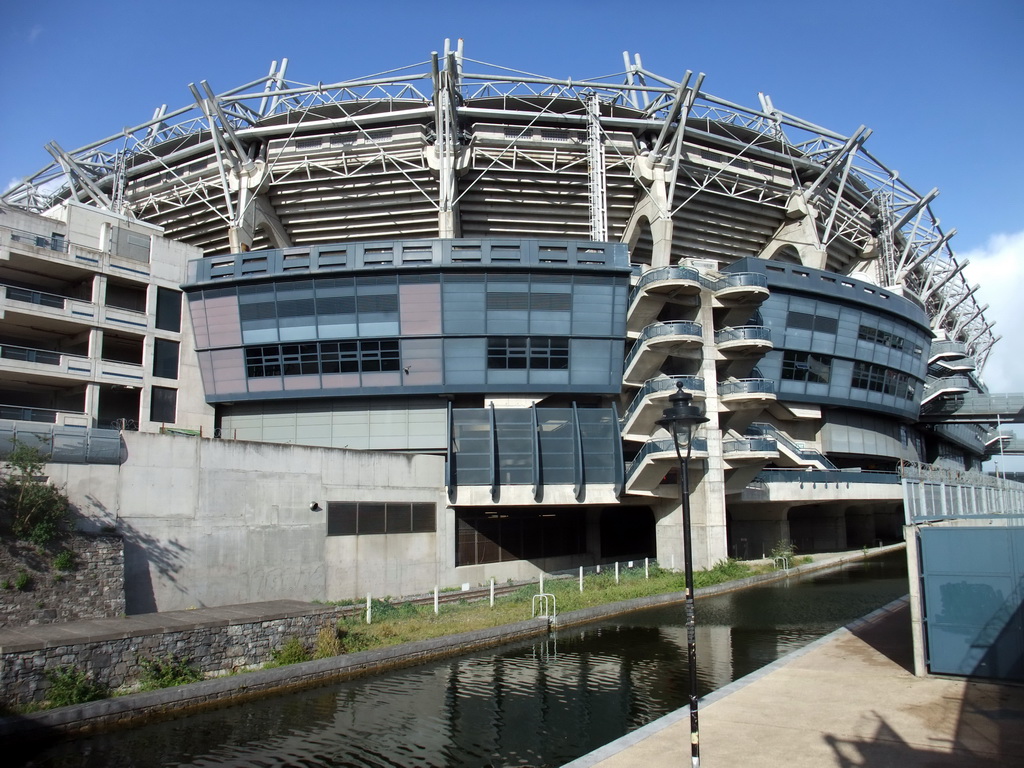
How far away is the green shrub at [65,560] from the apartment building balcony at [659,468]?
26078 mm

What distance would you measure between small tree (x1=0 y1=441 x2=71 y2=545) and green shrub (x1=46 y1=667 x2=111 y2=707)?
8.44 metres

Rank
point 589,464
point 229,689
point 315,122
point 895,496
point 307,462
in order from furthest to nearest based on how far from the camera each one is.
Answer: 1. point 895,496
2. point 315,122
3. point 589,464
4. point 307,462
5. point 229,689

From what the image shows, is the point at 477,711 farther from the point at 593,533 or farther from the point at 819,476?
the point at 819,476

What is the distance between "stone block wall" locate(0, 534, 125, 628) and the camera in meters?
21.6

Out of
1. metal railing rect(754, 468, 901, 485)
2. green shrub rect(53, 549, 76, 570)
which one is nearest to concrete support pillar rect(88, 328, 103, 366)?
green shrub rect(53, 549, 76, 570)

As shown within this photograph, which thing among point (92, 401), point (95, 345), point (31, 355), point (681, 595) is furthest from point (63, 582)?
point (681, 595)

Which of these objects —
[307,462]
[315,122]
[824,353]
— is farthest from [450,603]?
[824,353]

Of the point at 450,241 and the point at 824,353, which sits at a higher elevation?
the point at 450,241

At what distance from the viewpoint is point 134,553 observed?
26.4 m

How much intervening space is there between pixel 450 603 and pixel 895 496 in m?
35.0

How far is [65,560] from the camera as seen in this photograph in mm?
22938

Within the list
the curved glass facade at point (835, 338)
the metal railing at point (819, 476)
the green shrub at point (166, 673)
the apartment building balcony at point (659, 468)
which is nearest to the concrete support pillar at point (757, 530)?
the metal railing at point (819, 476)

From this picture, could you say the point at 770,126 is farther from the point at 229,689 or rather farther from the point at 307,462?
the point at 229,689

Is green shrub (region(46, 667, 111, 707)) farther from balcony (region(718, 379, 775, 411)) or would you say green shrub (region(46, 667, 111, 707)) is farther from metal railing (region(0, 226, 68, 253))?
balcony (region(718, 379, 775, 411))
